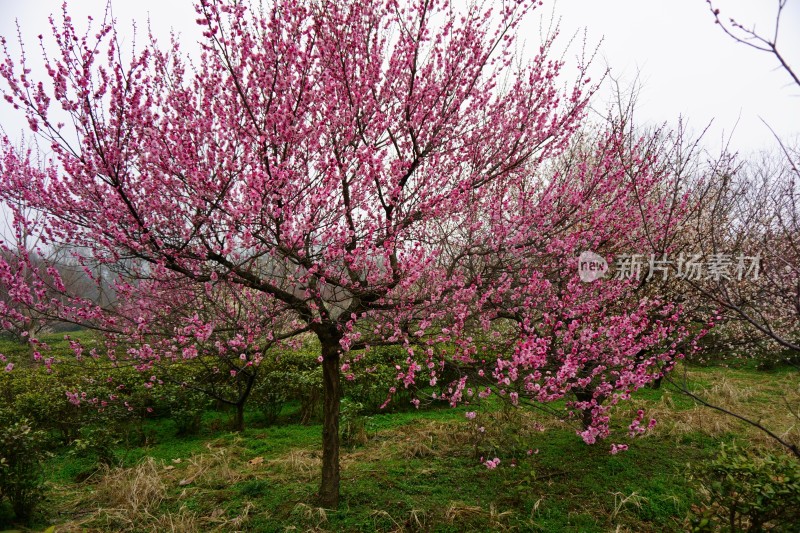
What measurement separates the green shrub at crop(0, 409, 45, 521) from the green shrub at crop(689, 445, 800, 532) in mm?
5988

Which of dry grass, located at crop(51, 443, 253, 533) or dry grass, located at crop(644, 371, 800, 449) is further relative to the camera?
dry grass, located at crop(644, 371, 800, 449)

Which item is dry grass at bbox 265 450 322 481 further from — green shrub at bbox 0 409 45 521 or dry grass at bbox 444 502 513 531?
green shrub at bbox 0 409 45 521

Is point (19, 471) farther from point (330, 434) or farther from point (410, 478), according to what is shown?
point (410, 478)

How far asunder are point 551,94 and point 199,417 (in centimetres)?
724

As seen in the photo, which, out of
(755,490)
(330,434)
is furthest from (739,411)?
(330,434)

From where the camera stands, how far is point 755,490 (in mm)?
3113

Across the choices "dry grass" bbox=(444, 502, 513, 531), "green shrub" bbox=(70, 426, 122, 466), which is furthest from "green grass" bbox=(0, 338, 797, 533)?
"green shrub" bbox=(70, 426, 122, 466)

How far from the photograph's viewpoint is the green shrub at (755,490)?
3068 mm

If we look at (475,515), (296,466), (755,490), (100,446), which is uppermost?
(755,490)

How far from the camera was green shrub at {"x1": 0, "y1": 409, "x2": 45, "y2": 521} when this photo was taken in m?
4.09

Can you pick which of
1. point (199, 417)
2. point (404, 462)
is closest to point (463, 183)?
point (404, 462)

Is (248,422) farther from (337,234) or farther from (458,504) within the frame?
(337,234)

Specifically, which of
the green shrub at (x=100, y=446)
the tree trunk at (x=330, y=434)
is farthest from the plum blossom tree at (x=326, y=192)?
the green shrub at (x=100, y=446)

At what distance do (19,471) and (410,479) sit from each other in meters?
3.99
